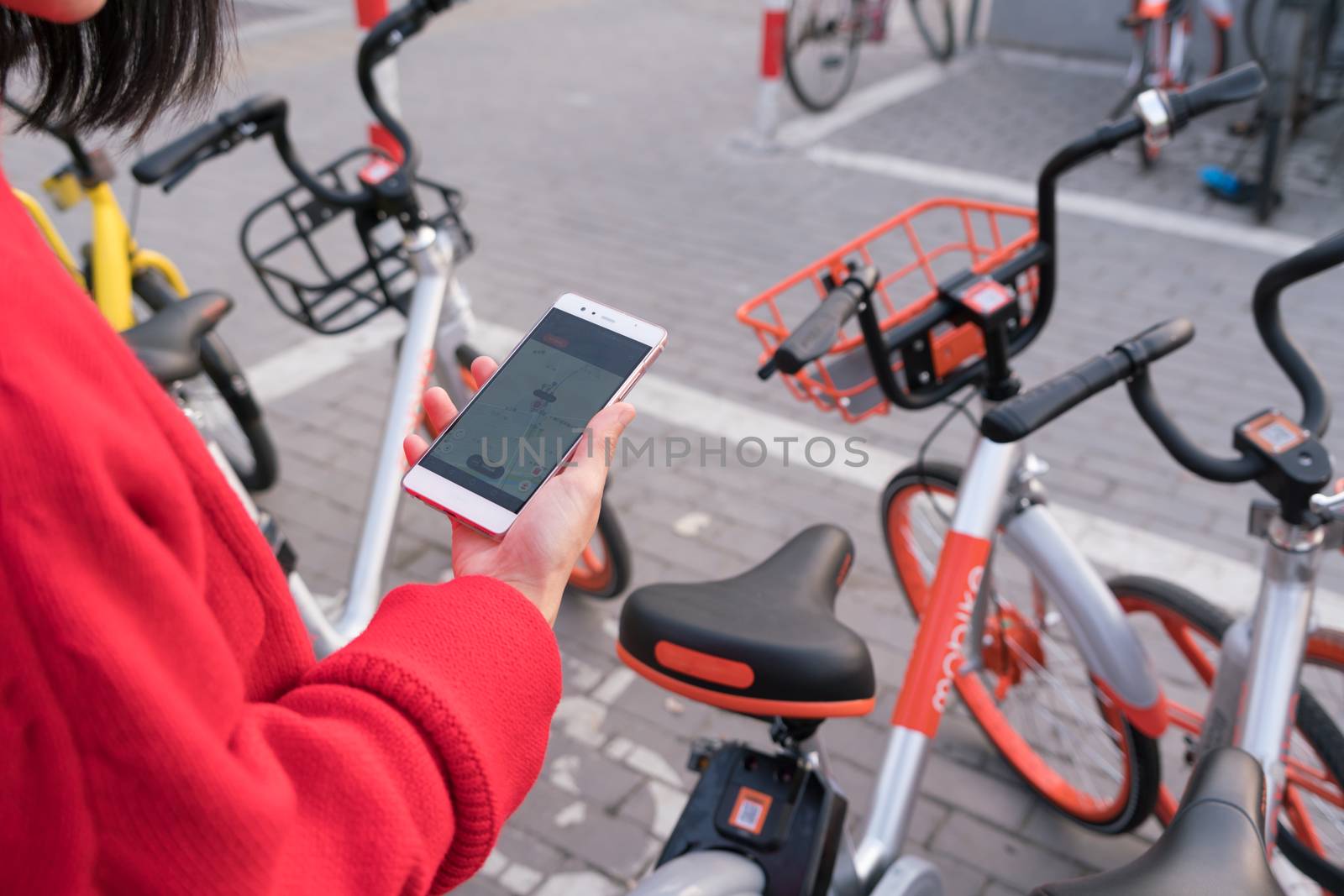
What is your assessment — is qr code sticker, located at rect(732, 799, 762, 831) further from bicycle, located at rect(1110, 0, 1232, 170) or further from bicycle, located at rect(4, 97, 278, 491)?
bicycle, located at rect(1110, 0, 1232, 170)

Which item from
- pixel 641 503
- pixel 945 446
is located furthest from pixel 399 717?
pixel 945 446

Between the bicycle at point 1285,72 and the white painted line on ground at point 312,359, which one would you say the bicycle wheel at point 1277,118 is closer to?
the bicycle at point 1285,72

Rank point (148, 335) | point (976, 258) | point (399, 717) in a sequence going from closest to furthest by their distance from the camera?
1. point (399, 717)
2. point (976, 258)
3. point (148, 335)

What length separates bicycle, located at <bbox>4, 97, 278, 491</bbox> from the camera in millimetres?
3178

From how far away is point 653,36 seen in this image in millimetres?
9453

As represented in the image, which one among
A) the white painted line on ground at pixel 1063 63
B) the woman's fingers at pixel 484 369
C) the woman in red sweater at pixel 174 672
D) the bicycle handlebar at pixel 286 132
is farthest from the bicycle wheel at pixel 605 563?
the white painted line on ground at pixel 1063 63

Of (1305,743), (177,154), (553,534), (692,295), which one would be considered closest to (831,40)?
(692,295)

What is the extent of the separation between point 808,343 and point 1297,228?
528 centimetres

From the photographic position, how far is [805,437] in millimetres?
3936

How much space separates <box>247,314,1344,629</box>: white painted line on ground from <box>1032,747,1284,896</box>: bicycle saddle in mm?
1995

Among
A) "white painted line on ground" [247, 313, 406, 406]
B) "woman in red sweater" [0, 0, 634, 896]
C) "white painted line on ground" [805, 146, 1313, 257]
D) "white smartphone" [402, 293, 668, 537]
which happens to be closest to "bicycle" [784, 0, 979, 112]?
"white painted line on ground" [805, 146, 1313, 257]

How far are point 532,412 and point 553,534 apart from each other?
346 millimetres

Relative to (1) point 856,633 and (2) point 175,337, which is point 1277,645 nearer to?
(1) point 856,633

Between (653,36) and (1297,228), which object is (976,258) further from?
(653,36)
